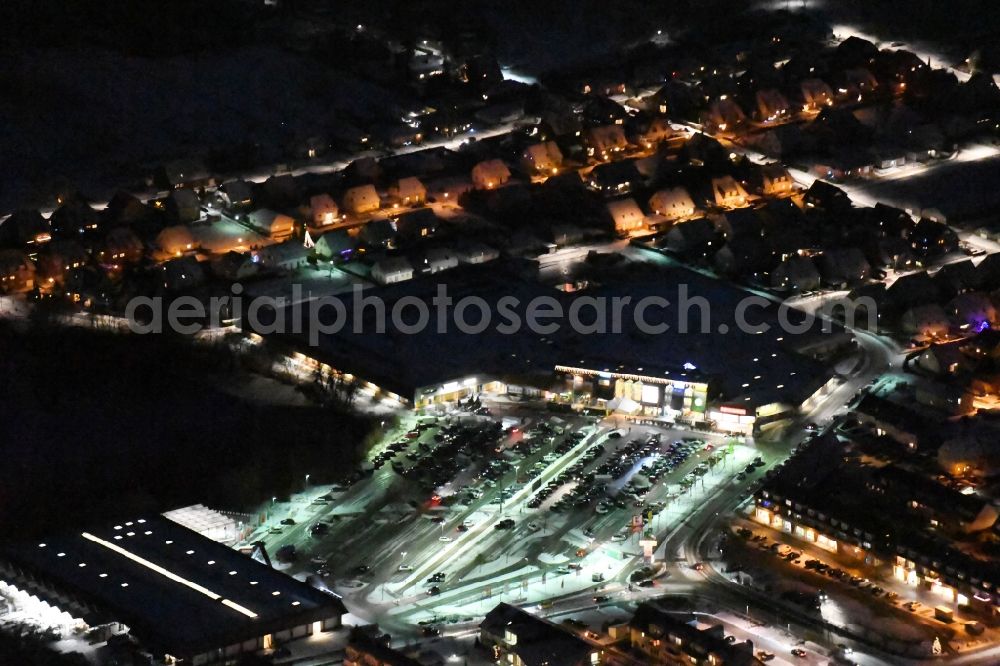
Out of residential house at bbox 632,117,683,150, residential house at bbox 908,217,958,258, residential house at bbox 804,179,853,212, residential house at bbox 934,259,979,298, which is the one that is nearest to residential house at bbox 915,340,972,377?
residential house at bbox 934,259,979,298

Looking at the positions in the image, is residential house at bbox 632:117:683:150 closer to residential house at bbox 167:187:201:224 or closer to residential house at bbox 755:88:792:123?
residential house at bbox 755:88:792:123

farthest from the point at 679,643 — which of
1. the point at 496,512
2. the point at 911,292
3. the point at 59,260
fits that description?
the point at 59,260

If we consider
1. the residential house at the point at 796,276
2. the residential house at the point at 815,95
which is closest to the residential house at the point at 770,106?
the residential house at the point at 815,95

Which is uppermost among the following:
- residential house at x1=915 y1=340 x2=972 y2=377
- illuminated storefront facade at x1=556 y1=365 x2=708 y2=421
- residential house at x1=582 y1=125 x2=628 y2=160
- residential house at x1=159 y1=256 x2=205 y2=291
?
residential house at x1=582 y1=125 x2=628 y2=160

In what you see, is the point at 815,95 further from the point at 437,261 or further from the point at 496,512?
the point at 496,512

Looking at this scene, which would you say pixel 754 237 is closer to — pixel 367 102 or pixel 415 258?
pixel 415 258

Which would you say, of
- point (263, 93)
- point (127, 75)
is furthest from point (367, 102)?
point (127, 75)
